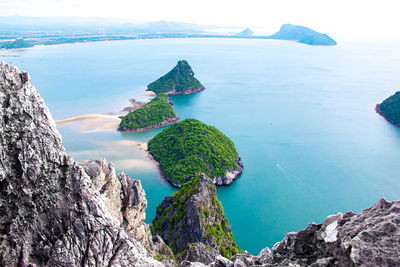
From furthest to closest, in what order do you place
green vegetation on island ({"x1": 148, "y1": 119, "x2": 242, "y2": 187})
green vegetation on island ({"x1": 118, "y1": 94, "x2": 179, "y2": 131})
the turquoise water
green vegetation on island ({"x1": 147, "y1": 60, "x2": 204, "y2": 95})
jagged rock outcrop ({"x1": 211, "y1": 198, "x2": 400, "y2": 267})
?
green vegetation on island ({"x1": 147, "y1": 60, "x2": 204, "y2": 95}) → green vegetation on island ({"x1": 118, "y1": 94, "x2": 179, "y2": 131}) → green vegetation on island ({"x1": 148, "y1": 119, "x2": 242, "y2": 187}) → the turquoise water → jagged rock outcrop ({"x1": 211, "y1": 198, "x2": 400, "y2": 267})

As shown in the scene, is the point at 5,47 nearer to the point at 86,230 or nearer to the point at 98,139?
the point at 98,139

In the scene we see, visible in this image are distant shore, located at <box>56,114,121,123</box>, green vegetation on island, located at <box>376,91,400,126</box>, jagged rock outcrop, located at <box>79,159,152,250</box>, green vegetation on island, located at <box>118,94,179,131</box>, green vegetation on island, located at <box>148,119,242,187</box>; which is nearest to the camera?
jagged rock outcrop, located at <box>79,159,152,250</box>

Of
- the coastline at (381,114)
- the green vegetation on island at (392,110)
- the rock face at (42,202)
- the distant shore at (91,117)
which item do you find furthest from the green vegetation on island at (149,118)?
the green vegetation on island at (392,110)

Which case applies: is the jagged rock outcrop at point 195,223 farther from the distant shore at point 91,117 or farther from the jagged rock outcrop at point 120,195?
the distant shore at point 91,117

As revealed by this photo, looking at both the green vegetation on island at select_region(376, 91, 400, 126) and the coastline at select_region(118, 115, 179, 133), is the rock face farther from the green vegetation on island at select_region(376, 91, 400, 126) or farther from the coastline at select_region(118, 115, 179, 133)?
the green vegetation on island at select_region(376, 91, 400, 126)

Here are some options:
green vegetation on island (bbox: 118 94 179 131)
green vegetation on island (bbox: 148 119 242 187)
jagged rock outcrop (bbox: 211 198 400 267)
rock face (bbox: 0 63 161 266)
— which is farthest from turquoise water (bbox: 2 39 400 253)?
rock face (bbox: 0 63 161 266)

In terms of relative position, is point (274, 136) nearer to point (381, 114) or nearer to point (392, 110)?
point (392, 110)
